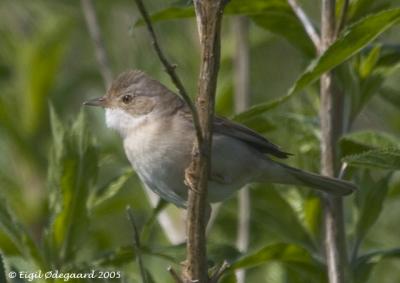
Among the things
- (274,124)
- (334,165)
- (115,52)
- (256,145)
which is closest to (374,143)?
(334,165)

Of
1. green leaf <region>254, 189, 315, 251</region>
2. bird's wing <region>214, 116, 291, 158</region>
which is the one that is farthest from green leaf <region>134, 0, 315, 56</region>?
green leaf <region>254, 189, 315, 251</region>

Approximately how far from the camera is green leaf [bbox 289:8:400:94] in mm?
3582

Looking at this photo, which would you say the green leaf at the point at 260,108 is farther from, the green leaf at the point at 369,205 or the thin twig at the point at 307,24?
the green leaf at the point at 369,205

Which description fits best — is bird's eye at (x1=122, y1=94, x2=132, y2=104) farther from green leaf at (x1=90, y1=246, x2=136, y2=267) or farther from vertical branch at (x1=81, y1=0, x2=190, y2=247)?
green leaf at (x1=90, y1=246, x2=136, y2=267)

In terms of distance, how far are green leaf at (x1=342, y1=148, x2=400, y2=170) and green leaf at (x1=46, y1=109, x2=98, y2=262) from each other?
1.24 meters

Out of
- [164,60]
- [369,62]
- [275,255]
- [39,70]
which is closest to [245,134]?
[369,62]

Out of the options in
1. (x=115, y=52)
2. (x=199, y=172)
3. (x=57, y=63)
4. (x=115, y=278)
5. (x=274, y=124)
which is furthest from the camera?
(x=115, y=52)

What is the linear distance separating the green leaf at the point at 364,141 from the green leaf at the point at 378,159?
1.28 ft

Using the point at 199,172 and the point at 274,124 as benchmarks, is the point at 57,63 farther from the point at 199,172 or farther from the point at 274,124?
the point at 199,172

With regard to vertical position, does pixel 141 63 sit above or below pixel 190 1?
below

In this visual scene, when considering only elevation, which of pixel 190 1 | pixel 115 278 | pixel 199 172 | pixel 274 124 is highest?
pixel 190 1

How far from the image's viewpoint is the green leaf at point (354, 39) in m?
3.58

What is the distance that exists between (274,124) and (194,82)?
1808mm

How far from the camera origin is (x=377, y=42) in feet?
14.2
